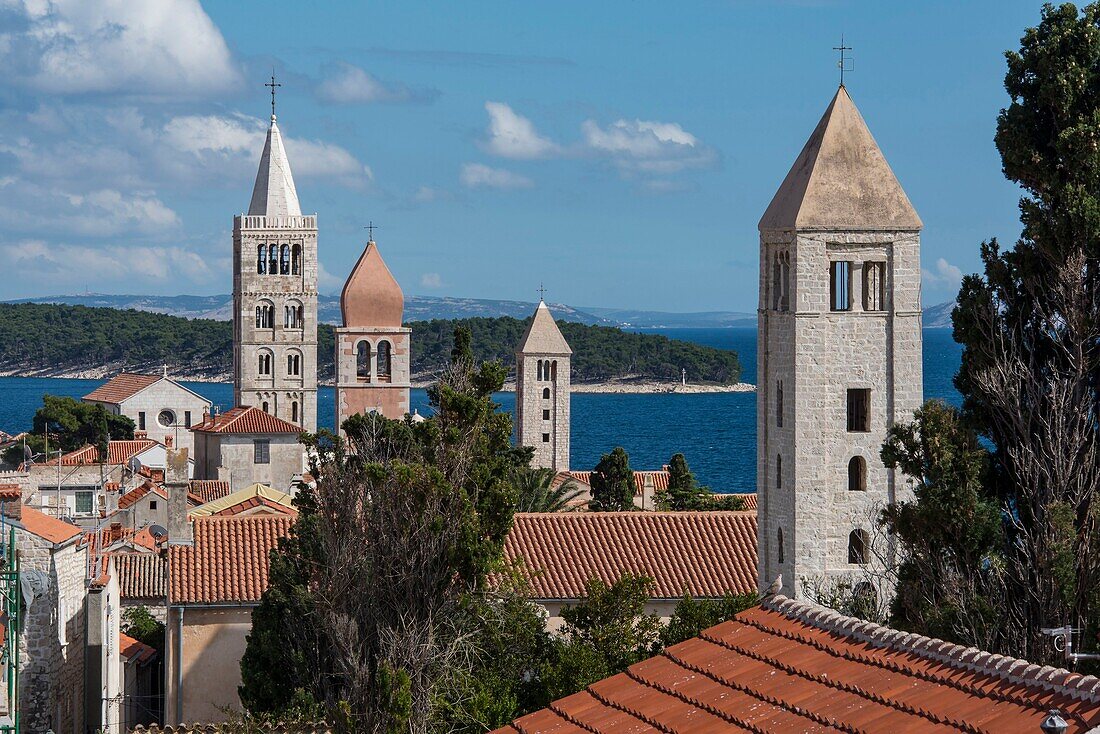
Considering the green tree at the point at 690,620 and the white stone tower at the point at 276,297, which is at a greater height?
the white stone tower at the point at 276,297

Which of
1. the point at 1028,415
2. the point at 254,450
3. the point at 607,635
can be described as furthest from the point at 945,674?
the point at 254,450

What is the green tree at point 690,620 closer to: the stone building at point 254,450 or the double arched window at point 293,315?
the stone building at point 254,450

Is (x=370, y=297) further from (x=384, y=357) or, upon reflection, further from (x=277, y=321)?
(x=277, y=321)

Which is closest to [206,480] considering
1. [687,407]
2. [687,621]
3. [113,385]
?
[113,385]

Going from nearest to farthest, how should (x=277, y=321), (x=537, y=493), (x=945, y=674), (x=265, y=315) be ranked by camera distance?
1. (x=945, y=674)
2. (x=537, y=493)
3. (x=277, y=321)
4. (x=265, y=315)

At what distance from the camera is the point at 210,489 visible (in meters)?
59.6

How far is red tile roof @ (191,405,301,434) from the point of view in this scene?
2583 inches

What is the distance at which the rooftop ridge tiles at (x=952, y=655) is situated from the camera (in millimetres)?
9008

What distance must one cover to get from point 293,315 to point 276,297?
112 centimetres

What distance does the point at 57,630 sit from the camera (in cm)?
2080

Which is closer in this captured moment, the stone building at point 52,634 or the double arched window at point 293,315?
the stone building at point 52,634

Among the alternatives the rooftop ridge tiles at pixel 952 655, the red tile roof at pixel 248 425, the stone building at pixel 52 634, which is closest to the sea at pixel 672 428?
the red tile roof at pixel 248 425

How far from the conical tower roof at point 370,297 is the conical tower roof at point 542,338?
11.7 m

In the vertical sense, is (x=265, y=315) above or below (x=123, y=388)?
above
